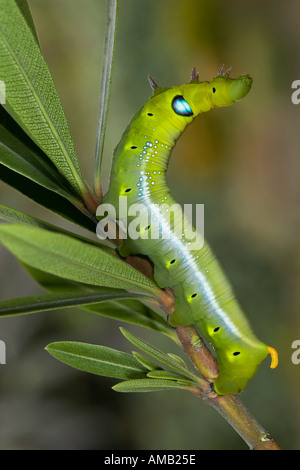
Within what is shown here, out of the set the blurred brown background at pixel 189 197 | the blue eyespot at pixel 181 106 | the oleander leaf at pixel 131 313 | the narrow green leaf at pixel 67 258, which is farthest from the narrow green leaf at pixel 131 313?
the blurred brown background at pixel 189 197

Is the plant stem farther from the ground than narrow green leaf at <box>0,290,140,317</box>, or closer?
closer

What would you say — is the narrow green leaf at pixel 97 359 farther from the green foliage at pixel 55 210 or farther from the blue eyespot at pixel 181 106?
the blue eyespot at pixel 181 106

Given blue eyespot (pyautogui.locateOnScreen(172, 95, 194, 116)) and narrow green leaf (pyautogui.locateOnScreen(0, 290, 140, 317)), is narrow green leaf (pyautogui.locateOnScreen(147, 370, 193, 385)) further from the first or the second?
blue eyespot (pyautogui.locateOnScreen(172, 95, 194, 116))

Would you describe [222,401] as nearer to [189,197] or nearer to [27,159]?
[27,159]

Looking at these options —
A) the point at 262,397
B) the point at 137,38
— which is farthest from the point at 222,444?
the point at 137,38

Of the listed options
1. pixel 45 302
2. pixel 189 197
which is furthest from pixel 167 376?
pixel 189 197

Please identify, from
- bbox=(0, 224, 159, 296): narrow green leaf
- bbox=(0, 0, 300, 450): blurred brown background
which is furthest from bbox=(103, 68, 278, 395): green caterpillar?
bbox=(0, 0, 300, 450): blurred brown background
